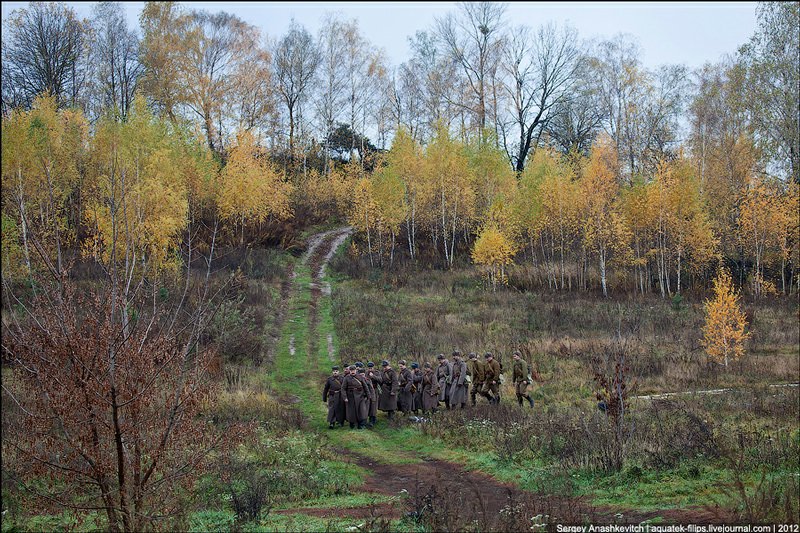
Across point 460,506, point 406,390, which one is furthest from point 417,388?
point 460,506

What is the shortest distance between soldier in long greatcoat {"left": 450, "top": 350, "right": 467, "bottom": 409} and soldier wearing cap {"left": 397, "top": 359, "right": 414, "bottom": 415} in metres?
1.01

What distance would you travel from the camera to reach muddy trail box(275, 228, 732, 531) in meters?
6.25

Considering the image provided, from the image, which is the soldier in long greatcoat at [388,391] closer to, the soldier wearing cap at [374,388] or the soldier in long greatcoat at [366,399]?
the soldier wearing cap at [374,388]

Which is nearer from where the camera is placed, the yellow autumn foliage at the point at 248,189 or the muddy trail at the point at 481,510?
Result: the muddy trail at the point at 481,510

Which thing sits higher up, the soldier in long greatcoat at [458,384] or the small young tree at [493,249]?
the small young tree at [493,249]

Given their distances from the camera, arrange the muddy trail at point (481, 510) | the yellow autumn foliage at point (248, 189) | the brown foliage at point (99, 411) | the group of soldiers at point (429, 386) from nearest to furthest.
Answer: the brown foliage at point (99, 411)
the muddy trail at point (481, 510)
the group of soldiers at point (429, 386)
the yellow autumn foliage at point (248, 189)

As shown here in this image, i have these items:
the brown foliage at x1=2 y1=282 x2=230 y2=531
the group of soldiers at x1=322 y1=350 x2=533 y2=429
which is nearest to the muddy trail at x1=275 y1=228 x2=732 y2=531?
the brown foliage at x1=2 y1=282 x2=230 y2=531

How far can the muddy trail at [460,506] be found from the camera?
625 cm

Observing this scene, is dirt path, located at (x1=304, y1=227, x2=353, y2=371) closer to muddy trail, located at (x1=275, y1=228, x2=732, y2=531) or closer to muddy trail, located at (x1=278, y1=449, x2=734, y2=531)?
muddy trail, located at (x1=275, y1=228, x2=732, y2=531)

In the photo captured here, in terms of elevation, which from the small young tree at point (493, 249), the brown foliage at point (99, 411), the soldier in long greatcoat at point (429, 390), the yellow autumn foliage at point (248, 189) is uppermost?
the yellow autumn foliage at point (248, 189)

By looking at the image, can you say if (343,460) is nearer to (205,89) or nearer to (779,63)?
(779,63)

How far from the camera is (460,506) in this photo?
7020 millimetres

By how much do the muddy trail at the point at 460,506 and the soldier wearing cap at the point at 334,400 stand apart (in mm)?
1728

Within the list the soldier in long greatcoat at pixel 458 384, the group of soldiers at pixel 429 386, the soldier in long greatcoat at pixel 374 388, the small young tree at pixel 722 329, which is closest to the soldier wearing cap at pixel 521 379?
the group of soldiers at pixel 429 386
